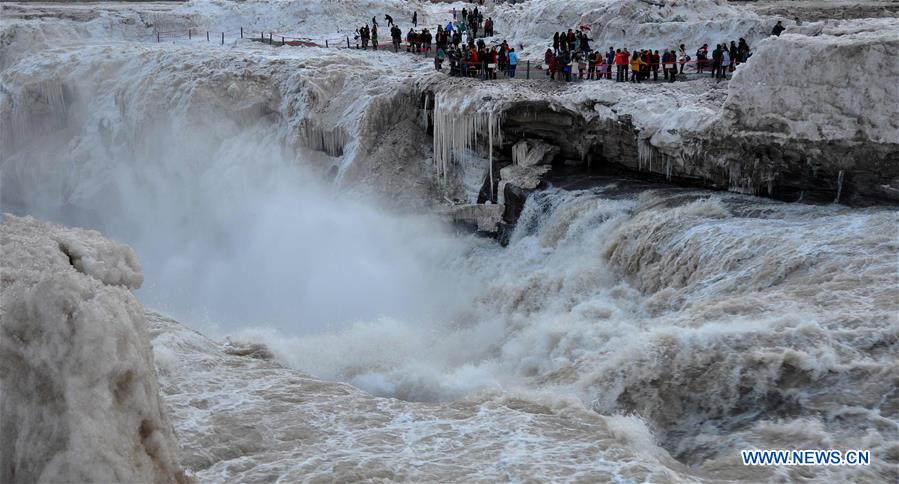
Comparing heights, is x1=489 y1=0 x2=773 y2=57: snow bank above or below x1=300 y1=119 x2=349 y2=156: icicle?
above

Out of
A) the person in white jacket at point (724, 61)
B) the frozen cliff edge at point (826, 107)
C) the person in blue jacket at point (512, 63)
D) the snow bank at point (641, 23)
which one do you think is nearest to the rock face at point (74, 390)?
the frozen cliff edge at point (826, 107)

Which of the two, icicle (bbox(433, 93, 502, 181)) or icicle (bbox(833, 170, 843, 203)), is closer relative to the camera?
icicle (bbox(833, 170, 843, 203))

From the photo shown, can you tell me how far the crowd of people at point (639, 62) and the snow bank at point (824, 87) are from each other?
11.2ft

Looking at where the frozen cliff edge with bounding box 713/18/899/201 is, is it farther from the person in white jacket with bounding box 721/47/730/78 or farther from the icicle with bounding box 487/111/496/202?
the icicle with bounding box 487/111/496/202

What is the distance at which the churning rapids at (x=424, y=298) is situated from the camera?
862 centimetres

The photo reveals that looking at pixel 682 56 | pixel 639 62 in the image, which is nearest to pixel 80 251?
pixel 639 62

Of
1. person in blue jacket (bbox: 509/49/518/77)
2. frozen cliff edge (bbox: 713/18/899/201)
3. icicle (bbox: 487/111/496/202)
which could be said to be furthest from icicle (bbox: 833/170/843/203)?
person in blue jacket (bbox: 509/49/518/77)

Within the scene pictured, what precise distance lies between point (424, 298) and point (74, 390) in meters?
12.5

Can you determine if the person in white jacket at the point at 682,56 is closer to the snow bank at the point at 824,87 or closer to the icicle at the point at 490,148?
the icicle at the point at 490,148

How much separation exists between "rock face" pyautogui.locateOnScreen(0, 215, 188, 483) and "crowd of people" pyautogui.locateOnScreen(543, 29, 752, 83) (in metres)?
14.5

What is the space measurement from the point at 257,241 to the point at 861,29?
43.4 feet

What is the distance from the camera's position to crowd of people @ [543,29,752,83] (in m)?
18.1

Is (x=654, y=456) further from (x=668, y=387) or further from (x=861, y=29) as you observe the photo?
(x=861, y=29)

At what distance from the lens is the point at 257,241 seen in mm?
20656
